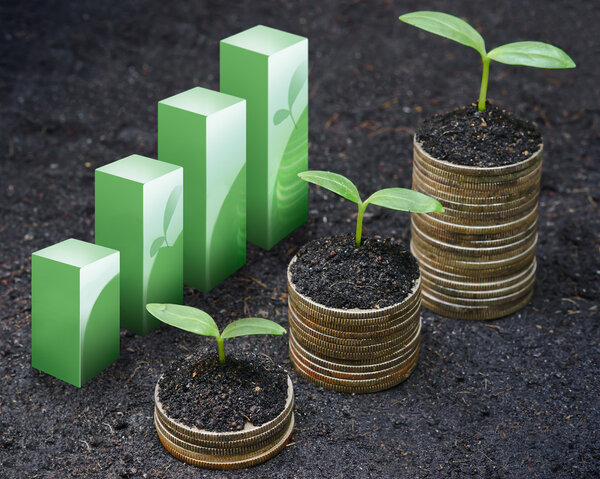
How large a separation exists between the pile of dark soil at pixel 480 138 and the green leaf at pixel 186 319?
92 centimetres

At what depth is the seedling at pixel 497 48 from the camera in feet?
9.55

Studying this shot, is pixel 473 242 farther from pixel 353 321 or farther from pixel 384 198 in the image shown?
pixel 353 321

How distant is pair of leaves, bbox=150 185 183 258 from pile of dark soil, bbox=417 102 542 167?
0.80 meters

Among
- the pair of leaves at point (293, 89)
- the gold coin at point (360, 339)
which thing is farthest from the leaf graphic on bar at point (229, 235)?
the gold coin at point (360, 339)

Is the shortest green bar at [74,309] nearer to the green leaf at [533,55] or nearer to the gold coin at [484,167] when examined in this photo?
the gold coin at [484,167]

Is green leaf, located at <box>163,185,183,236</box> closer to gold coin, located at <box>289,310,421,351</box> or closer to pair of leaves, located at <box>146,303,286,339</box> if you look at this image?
pair of leaves, located at <box>146,303,286,339</box>

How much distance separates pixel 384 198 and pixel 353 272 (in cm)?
24

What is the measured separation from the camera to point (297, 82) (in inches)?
132

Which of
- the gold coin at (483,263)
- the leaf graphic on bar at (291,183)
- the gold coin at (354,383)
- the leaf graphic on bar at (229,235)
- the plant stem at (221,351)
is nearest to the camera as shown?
the plant stem at (221,351)

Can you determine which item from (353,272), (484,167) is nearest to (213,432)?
(353,272)

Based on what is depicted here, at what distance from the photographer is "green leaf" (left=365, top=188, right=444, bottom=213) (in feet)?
9.04

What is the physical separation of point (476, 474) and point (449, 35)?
1.31 m

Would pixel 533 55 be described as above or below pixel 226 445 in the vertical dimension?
above

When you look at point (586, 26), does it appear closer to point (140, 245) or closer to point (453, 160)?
point (453, 160)
